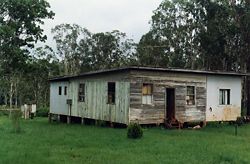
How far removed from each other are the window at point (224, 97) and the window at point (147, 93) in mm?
6283

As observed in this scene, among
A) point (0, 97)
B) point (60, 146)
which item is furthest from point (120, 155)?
point (0, 97)

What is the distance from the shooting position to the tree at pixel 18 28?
3650 cm

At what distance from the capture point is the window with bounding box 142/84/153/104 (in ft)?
83.7

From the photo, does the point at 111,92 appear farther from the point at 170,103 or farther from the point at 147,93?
the point at 170,103

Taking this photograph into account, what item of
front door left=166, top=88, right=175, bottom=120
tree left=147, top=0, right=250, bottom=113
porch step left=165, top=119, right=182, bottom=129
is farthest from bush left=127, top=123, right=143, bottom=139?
tree left=147, top=0, right=250, bottom=113

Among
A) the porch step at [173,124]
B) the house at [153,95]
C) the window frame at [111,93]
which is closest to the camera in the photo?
the house at [153,95]

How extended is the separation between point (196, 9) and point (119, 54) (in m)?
21.3

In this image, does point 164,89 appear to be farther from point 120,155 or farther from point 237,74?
point 120,155

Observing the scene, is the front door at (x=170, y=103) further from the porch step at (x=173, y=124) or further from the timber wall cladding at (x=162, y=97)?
the porch step at (x=173, y=124)

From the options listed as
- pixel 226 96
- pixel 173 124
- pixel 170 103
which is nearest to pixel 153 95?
pixel 170 103

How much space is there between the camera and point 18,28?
124 feet

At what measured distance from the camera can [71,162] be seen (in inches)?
520

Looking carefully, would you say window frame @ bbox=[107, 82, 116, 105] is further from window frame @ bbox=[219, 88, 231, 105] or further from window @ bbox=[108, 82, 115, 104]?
window frame @ bbox=[219, 88, 231, 105]

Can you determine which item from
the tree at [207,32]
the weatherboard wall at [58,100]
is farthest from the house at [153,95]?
the tree at [207,32]
